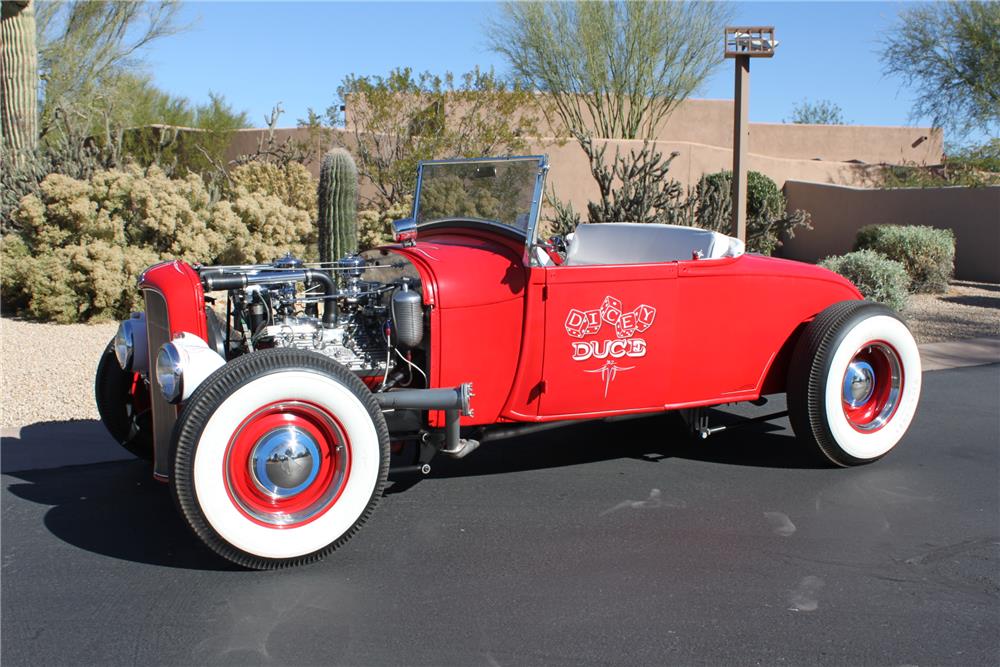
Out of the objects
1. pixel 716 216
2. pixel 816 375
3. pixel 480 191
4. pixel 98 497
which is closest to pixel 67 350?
pixel 98 497

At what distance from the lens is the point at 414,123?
15.1 metres

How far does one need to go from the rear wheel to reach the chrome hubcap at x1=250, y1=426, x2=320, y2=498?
149 cm

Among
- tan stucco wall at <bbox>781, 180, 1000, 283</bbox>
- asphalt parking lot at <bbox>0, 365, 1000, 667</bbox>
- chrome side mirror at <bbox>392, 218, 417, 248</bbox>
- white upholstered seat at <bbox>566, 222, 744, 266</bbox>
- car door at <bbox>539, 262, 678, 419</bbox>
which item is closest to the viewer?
asphalt parking lot at <bbox>0, 365, 1000, 667</bbox>

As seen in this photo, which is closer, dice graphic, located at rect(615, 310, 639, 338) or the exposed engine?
the exposed engine

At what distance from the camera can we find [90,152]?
1145 centimetres

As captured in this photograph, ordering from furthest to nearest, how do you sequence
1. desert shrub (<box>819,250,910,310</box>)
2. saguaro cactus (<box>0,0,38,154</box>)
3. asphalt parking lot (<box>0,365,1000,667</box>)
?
saguaro cactus (<box>0,0,38,154</box>) → desert shrub (<box>819,250,910,310</box>) → asphalt parking lot (<box>0,365,1000,667</box>)

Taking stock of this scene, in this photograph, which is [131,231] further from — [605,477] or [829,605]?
[829,605]

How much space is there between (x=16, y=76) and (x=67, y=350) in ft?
17.2

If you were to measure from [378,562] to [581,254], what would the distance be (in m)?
2.49

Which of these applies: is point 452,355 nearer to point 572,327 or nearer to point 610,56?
point 572,327

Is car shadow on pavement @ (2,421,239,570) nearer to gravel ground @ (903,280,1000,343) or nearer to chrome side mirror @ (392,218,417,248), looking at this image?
chrome side mirror @ (392,218,417,248)

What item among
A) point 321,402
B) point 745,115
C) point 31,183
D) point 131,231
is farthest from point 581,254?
point 31,183

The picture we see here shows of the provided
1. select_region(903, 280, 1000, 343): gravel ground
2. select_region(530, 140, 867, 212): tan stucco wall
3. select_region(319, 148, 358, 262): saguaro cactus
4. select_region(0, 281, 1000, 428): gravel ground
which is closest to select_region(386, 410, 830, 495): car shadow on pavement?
select_region(0, 281, 1000, 428): gravel ground

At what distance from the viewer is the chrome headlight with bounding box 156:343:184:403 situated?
3.65m
